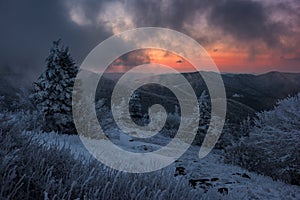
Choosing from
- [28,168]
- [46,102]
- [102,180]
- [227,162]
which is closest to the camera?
[28,168]

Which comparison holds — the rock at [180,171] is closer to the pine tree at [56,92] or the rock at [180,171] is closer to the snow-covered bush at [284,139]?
the snow-covered bush at [284,139]

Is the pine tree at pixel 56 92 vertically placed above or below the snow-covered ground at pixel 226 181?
above

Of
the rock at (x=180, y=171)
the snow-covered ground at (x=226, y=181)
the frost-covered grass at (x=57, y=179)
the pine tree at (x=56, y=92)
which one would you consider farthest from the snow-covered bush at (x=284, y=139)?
the pine tree at (x=56, y=92)

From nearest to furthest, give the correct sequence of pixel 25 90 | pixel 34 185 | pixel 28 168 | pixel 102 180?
1. pixel 34 185
2. pixel 28 168
3. pixel 102 180
4. pixel 25 90

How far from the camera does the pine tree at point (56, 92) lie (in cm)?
1628

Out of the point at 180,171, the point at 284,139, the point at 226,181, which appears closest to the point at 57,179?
the point at 226,181

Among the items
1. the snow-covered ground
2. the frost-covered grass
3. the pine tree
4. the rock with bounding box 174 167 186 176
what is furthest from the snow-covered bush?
the pine tree

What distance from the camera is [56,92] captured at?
16.5 meters

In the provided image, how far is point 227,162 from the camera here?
560 inches

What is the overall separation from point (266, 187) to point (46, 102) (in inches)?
552

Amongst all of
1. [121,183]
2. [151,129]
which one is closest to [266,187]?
[121,183]

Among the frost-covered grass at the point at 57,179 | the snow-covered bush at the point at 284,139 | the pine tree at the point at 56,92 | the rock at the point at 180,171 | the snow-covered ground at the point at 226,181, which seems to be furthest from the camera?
the pine tree at the point at 56,92

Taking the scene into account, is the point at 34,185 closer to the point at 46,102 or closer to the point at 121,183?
the point at 121,183

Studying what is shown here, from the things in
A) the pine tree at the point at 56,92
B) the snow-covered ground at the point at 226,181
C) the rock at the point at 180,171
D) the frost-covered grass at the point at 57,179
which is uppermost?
the pine tree at the point at 56,92
